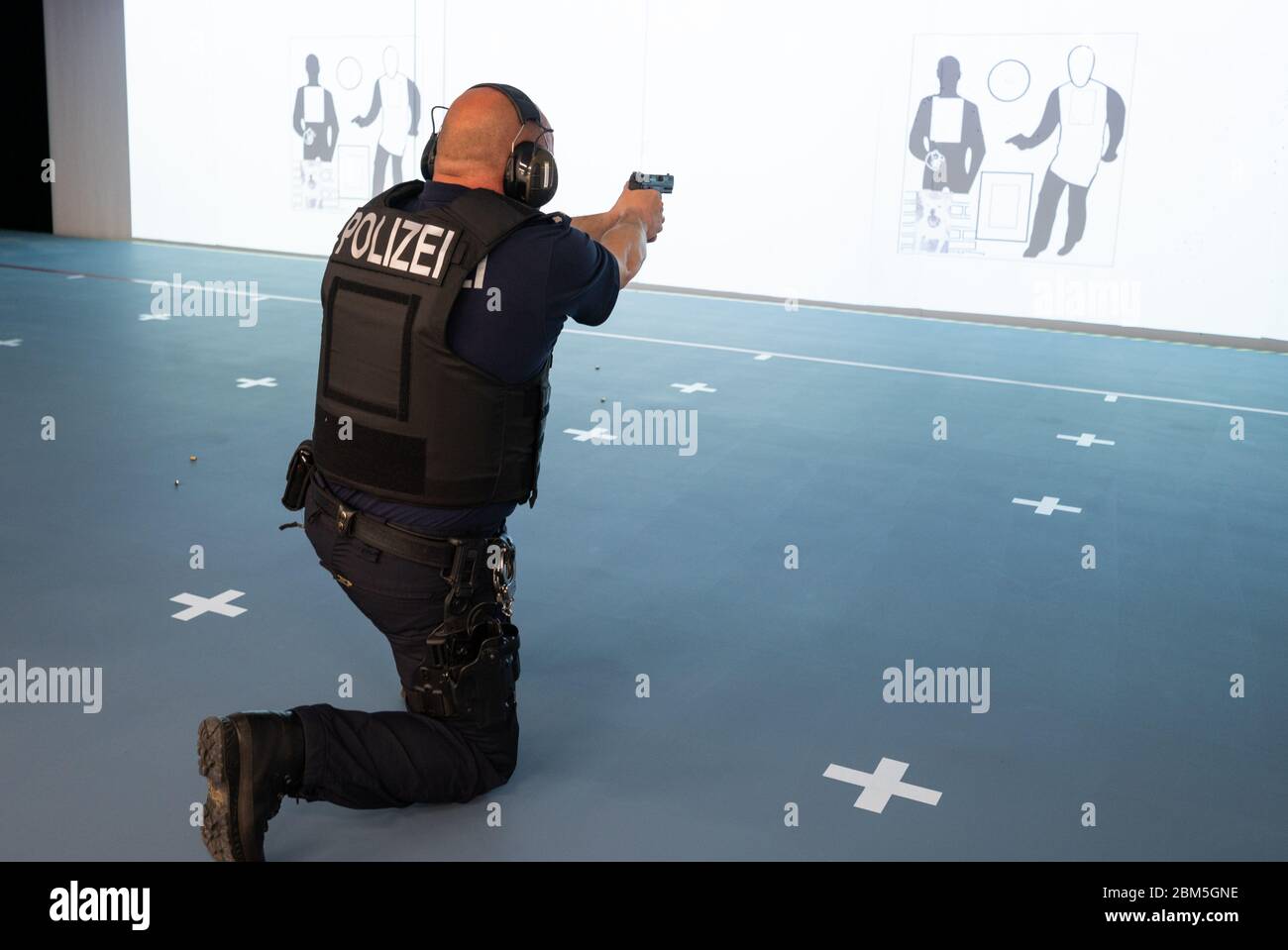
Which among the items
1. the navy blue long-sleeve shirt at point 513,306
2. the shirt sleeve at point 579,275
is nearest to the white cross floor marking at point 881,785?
the navy blue long-sleeve shirt at point 513,306

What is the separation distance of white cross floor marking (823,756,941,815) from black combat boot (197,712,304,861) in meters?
1.26

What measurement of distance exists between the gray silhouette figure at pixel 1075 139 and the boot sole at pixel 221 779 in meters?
9.45

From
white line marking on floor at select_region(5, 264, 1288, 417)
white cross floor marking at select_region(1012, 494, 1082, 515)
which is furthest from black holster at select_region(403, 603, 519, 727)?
white line marking on floor at select_region(5, 264, 1288, 417)

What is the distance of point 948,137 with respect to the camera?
10648mm

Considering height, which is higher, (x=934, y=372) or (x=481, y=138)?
(x=481, y=138)

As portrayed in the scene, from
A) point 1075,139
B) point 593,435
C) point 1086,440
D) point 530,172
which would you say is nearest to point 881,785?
point 530,172

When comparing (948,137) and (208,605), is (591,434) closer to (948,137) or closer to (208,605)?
(208,605)

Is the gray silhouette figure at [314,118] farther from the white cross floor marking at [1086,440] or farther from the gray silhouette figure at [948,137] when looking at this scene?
the white cross floor marking at [1086,440]

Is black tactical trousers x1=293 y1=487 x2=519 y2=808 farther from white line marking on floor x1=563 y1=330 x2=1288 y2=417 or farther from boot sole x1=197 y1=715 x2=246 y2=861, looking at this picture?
white line marking on floor x1=563 y1=330 x2=1288 y2=417

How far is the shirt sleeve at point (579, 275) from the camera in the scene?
2672 mm

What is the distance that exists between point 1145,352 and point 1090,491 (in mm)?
4345

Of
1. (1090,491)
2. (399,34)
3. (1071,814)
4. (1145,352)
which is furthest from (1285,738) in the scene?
(399,34)

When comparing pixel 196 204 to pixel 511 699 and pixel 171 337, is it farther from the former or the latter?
pixel 511 699

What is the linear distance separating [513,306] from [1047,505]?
328 centimetres
